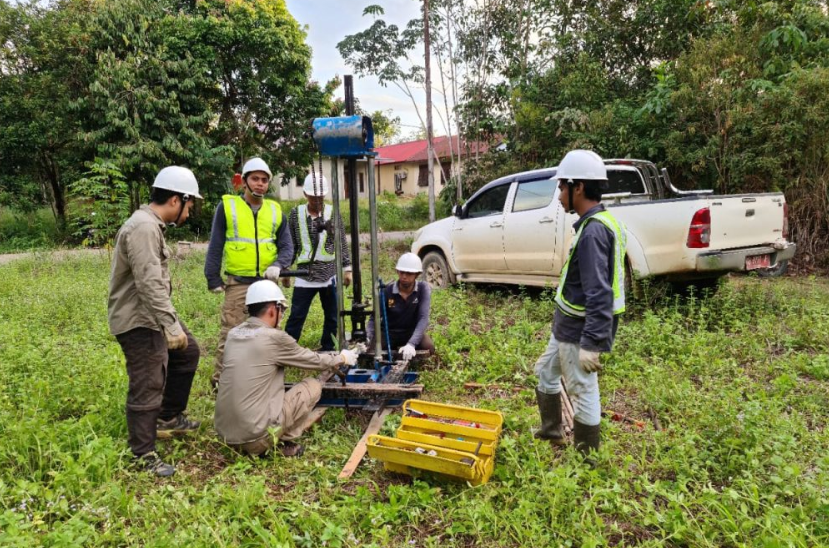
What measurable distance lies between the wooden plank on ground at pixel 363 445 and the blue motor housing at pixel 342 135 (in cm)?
186

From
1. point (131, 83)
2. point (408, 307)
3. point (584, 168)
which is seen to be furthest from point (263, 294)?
point (131, 83)

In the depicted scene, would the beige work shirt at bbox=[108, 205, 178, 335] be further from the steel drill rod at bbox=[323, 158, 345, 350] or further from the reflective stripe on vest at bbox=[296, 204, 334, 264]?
the reflective stripe on vest at bbox=[296, 204, 334, 264]

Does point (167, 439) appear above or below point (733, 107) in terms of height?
below

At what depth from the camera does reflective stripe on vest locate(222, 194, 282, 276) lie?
4.25 meters

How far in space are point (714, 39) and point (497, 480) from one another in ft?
31.0

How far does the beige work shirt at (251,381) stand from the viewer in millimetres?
3307

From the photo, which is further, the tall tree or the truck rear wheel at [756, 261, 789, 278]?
the tall tree

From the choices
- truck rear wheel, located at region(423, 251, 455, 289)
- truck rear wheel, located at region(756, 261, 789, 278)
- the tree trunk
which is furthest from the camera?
the tree trunk

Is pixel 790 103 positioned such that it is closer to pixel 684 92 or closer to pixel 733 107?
pixel 733 107

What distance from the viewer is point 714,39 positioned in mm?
9375

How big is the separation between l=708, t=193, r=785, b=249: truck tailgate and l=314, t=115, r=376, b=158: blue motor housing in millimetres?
3710

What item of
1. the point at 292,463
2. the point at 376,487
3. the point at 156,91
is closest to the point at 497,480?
the point at 376,487

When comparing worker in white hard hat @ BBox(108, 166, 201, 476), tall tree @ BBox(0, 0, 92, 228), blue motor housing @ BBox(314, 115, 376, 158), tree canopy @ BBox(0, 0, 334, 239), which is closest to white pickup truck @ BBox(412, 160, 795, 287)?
blue motor housing @ BBox(314, 115, 376, 158)

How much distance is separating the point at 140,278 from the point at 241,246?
1.18 m
